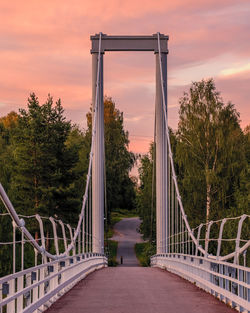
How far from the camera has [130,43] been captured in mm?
44375

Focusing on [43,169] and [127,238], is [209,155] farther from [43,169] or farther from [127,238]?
[127,238]

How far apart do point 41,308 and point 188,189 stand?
4373 cm

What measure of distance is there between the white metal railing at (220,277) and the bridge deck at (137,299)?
21 centimetres

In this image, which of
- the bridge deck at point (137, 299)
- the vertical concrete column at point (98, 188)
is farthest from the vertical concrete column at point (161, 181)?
the bridge deck at point (137, 299)

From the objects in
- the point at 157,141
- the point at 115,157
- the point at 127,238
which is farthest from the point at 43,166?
the point at 127,238

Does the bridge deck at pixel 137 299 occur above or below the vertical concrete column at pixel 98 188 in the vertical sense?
below

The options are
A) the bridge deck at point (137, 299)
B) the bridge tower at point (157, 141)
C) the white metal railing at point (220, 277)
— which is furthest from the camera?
the bridge tower at point (157, 141)

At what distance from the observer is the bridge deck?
14742 mm

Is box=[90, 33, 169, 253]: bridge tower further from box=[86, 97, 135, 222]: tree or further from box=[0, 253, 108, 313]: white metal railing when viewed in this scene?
box=[86, 97, 135, 222]: tree

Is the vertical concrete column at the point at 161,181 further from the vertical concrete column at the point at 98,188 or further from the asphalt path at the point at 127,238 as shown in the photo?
the asphalt path at the point at 127,238

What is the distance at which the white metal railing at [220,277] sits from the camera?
13.8 m

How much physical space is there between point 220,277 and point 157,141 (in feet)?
91.4

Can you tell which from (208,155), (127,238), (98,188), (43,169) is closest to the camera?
(98,188)

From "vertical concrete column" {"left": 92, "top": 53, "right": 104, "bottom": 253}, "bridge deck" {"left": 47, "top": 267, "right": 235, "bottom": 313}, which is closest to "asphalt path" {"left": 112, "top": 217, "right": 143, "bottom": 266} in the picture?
"vertical concrete column" {"left": 92, "top": 53, "right": 104, "bottom": 253}
